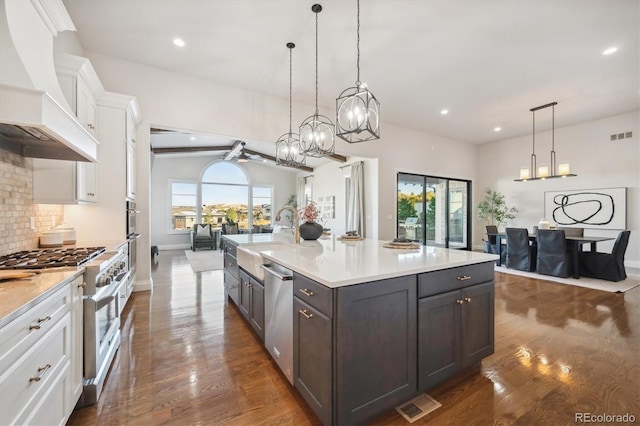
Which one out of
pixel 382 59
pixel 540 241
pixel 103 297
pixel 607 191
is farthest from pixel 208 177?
pixel 607 191

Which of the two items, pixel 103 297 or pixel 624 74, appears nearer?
pixel 103 297

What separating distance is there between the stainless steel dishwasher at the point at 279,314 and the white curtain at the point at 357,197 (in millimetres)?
4962

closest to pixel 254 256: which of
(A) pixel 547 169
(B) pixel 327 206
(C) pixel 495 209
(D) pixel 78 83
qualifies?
(D) pixel 78 83

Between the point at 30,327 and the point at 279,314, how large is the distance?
4.15ft

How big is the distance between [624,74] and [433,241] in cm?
501

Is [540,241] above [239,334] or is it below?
above

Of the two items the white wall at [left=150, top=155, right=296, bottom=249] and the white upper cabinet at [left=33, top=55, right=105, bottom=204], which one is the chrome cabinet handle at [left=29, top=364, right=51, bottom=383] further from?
the white wall at [left=150, top=155, right=296, bottom=249]

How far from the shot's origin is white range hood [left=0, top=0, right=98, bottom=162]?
1.29 metres

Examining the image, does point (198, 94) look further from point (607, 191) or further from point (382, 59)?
point (607, 191)

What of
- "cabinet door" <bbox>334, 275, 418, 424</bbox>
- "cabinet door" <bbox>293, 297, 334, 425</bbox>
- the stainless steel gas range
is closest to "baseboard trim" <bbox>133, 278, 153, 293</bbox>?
the stainless steel gas range

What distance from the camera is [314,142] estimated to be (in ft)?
10.1

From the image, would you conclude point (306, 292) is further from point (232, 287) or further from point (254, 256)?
point (232, 287)

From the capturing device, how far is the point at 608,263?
4.61 m

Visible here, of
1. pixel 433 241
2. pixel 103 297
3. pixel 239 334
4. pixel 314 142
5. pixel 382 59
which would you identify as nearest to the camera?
pixel 103 297
